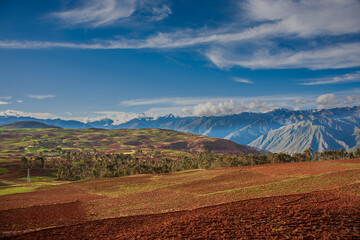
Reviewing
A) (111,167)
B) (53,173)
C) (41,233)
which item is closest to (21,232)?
(41,233)

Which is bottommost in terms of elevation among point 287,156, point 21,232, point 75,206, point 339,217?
point 287,156

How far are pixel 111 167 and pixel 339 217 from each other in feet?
448

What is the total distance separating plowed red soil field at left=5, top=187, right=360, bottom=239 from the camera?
1739 cm

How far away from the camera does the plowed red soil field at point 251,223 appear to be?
1739 cm

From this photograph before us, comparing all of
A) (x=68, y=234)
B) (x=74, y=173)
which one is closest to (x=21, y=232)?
(x=68, y=234)

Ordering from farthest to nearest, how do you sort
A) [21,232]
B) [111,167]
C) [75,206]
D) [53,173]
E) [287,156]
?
[53,173]
[111,167]
[287,156]
[75,206]
[21,232]

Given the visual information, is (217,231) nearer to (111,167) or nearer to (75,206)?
(75,206)

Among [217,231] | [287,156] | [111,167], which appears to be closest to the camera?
[217,231]

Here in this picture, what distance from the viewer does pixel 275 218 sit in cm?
2047

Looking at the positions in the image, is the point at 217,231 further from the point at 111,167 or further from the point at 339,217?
the point at 111,167

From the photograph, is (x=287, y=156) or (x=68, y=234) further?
(x=287, y=156)

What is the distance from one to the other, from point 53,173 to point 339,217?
175349mm

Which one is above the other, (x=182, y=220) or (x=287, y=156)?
(x=182, y=220)

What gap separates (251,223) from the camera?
1991cm
